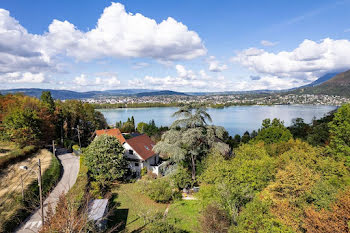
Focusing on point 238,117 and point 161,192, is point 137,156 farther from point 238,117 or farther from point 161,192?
point 238,117

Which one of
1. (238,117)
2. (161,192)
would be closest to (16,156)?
(161,192)

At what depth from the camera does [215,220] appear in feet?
35.1

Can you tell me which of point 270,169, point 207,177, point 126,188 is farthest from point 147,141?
point 270,169

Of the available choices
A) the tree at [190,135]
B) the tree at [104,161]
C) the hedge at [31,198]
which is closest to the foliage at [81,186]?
the tree at [104,161]

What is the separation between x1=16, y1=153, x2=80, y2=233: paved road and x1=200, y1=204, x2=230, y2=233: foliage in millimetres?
7317

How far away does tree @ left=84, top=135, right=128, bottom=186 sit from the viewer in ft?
65.2

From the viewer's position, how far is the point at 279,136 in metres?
31.2

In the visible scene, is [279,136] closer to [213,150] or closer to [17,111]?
[213,150]

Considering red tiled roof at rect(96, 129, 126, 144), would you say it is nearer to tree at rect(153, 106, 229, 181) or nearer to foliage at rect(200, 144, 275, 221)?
tree at rect(153, 106, 229, 181)

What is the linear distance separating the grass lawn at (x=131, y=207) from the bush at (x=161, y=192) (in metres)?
0.56

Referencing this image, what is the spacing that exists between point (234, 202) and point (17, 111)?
25396mm

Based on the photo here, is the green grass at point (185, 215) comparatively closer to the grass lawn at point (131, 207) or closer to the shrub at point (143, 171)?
the grass lawn at point (131, 207)

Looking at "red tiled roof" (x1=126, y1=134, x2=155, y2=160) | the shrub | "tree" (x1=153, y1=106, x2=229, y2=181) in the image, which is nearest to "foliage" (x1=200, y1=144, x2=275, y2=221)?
"tree" (x1=153, y1=106, x2=229, y2=181)

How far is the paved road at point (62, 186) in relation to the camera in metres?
12.9
